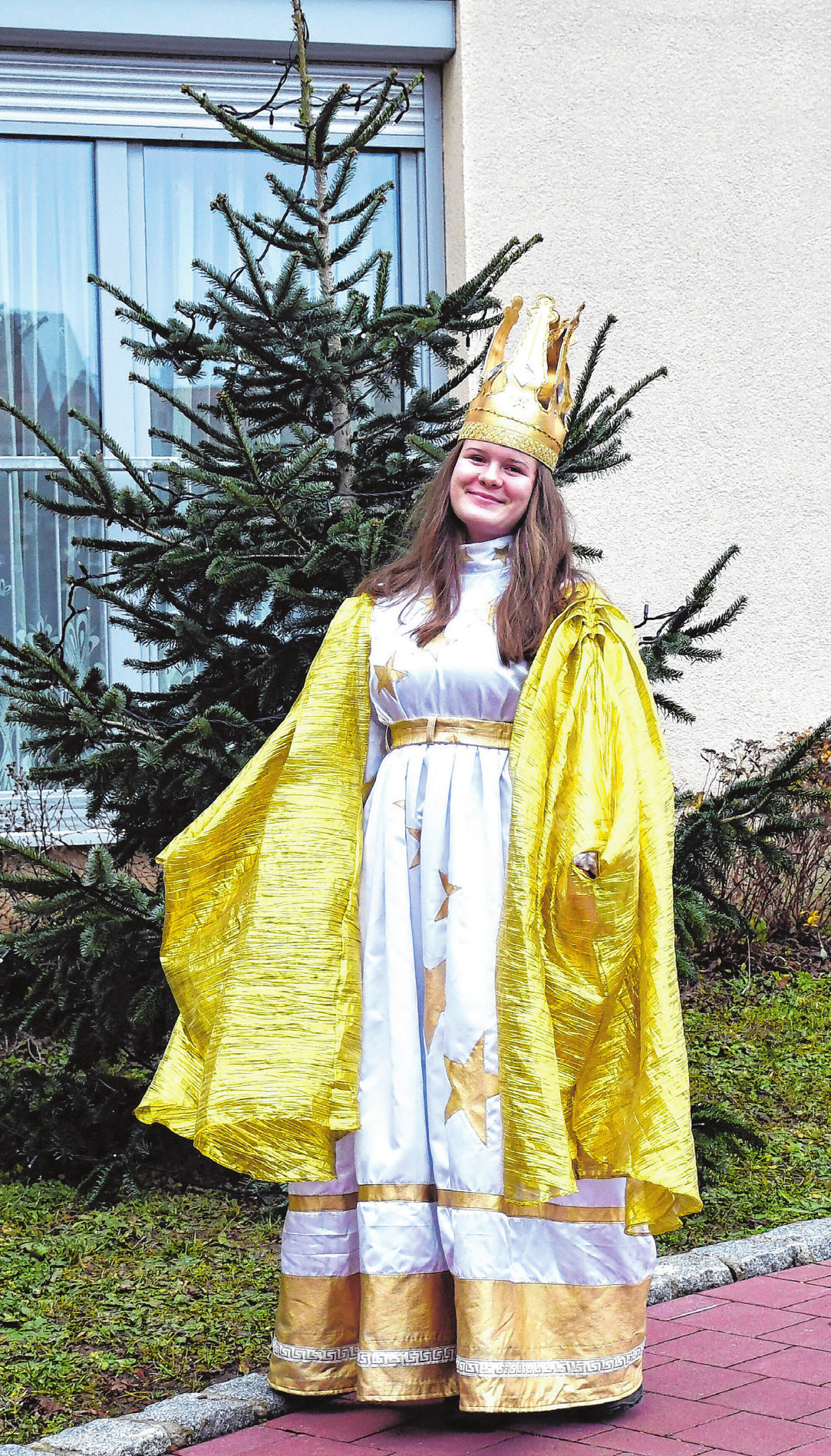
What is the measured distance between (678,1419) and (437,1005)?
0.90m

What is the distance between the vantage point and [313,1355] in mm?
2973

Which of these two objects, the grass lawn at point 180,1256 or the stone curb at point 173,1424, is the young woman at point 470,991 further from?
the grass lawn at point 180,1256

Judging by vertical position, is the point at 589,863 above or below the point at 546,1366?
above

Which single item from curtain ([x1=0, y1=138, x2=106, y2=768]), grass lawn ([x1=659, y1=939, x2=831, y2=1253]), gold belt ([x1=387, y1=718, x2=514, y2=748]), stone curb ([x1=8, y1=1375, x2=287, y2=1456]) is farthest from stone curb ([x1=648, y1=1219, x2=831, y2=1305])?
curtain ([x1=0, y1=138, x2=106, y2=768])

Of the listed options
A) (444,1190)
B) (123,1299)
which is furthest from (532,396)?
(123,1299)

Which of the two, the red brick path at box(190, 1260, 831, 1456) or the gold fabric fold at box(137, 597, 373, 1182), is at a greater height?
the gold fabric fold at box(137, 597, 373, 1182)

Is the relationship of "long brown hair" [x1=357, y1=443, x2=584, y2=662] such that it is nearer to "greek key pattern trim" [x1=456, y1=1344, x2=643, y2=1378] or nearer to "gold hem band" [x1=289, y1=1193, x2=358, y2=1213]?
"gold hem band" [x1=289, y1=1193, x2=358, y2=1213]

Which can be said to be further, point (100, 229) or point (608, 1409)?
point (100, 229)

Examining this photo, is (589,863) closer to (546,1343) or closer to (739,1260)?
(546,1343)

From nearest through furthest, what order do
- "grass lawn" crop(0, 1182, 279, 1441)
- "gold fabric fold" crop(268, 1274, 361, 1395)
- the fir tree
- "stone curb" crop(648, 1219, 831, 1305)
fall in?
"gold fabric fold" crop(268, 1274, 361, 1395), "grass lawn" crop(0, 1182, 279, 1441), "stone curb" crop(648, 1219, 831, 1305), the fir tree

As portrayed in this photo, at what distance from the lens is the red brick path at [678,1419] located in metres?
2.79

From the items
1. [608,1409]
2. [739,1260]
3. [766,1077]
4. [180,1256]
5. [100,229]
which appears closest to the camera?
[608,1409]

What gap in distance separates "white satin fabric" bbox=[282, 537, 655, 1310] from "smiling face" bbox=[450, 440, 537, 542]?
0.07m

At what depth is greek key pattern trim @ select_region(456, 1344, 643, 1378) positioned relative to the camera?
2.77 m
